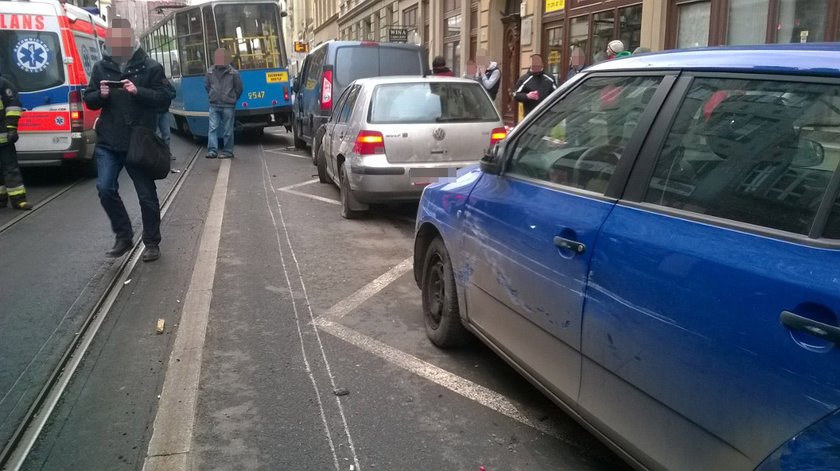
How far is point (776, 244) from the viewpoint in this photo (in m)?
2.04

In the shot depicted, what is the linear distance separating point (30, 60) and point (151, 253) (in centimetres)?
568

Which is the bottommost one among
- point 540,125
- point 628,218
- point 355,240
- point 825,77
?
point 355,240

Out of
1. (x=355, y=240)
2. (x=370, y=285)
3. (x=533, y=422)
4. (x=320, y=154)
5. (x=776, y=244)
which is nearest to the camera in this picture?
(x=776, y=244)

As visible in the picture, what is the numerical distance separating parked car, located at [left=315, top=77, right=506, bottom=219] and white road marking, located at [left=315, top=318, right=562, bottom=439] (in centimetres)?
305

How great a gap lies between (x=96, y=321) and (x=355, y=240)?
3.02 meters

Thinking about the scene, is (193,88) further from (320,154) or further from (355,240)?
(355,240)

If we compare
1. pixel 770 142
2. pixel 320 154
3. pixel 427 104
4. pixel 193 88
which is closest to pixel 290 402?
pixel 770 142

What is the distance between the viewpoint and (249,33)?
1656 centimetres

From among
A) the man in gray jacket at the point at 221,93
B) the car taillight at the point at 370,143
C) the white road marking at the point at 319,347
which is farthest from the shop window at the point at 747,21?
the man in gray jacket at the point at 221,93

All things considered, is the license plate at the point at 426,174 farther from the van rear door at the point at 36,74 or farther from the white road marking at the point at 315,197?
the van rear door at the point at 36,74

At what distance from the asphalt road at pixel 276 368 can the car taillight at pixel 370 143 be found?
995 millimetres

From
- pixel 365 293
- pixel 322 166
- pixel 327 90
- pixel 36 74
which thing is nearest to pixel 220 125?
pixel 327 90

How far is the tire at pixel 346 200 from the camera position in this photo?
822cm

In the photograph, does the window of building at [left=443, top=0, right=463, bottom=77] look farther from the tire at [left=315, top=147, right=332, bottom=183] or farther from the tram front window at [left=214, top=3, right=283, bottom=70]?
the tire at [left=315, top=147, right=332, bottom=183]
